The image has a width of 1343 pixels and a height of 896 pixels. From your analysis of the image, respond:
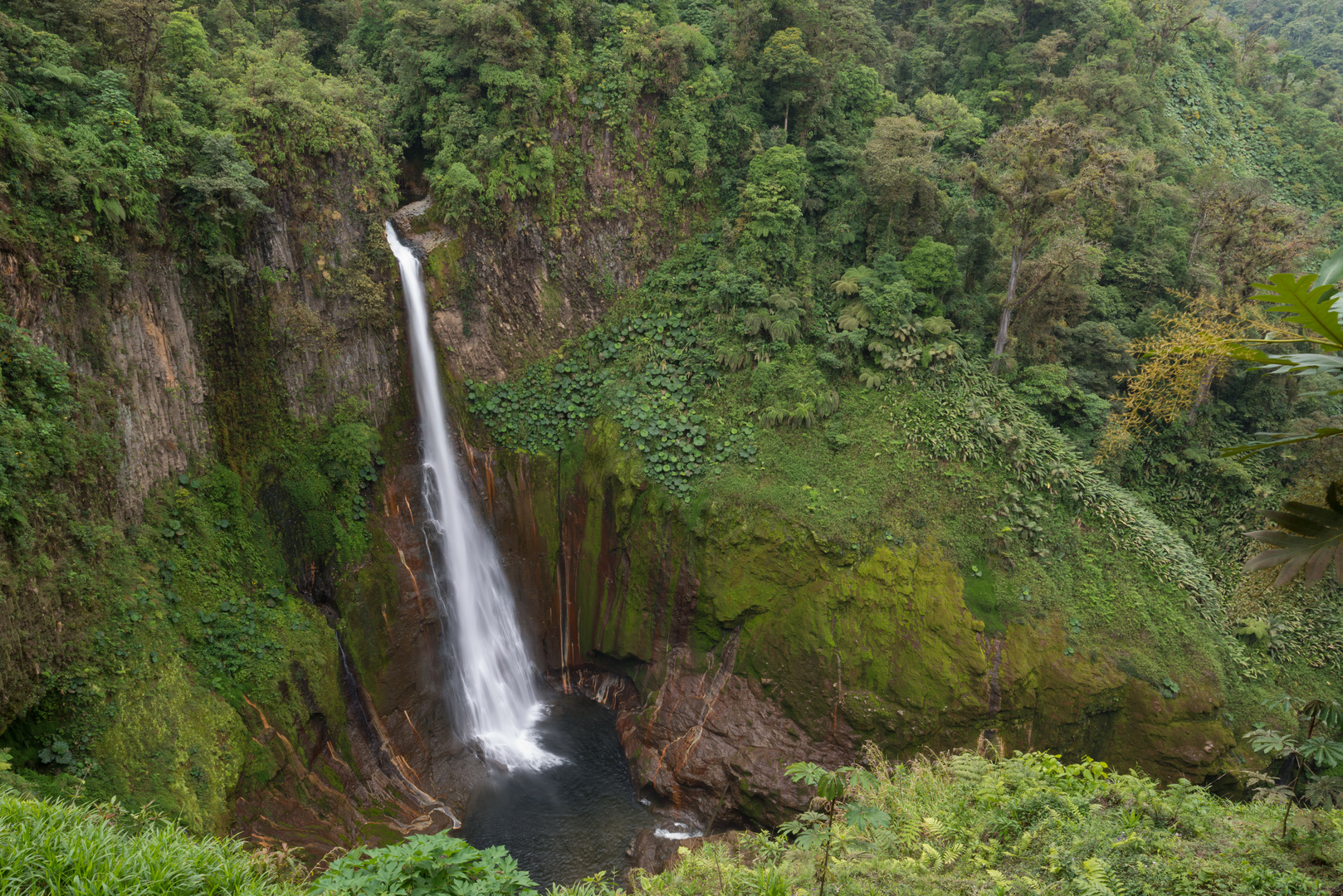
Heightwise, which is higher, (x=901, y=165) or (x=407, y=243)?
(x=901, y=165)

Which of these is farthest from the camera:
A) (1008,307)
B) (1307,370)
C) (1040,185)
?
(1008,307)

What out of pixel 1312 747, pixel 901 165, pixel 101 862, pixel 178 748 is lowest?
pixel 178 748

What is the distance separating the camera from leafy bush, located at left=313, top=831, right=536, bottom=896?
4680 mm

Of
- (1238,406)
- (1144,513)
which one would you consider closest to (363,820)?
(1144,513)

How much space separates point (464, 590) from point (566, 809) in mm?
4970

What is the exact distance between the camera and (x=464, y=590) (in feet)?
48.6

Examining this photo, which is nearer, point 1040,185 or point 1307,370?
point 1307,370

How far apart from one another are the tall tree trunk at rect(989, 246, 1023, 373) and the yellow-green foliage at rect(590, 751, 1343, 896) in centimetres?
1122

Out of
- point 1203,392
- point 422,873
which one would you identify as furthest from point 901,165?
point 422,873

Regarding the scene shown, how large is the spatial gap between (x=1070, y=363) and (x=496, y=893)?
56.9 ft

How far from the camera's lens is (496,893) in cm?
485

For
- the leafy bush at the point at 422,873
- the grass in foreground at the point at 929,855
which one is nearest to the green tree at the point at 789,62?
the grass in foreground at the point at 929,855

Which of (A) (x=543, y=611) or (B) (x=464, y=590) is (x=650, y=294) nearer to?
(A) (x=543, y=611)

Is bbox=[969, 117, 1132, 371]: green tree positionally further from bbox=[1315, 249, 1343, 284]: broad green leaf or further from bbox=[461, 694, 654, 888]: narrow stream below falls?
bbox=[1315, 249, 1343, 284]: broad green leaf
